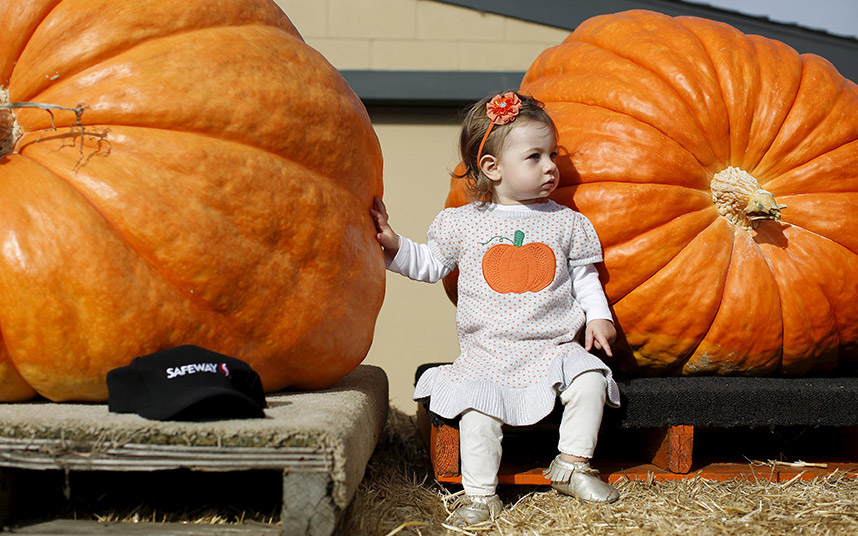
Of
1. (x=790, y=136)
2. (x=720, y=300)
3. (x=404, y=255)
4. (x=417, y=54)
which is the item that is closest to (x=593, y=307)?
(x=720, y=300)

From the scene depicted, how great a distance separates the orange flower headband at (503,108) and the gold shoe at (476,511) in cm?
113

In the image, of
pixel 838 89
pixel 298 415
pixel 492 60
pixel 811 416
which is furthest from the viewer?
pixel 492 60

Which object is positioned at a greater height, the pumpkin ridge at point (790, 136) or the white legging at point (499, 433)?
the pumpkin ridge at point (790, 136)

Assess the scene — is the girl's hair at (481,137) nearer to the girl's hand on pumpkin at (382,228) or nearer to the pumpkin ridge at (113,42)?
the girl's hand on pumpkin at (382,228)

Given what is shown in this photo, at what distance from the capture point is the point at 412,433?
9.04 feet

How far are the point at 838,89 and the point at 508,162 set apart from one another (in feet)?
3.55

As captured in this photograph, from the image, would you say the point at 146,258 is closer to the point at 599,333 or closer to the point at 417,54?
the point at 599,333

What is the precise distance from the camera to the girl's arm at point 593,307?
2037 mm

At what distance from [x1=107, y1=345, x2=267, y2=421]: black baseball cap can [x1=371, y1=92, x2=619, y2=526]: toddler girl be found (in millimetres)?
625

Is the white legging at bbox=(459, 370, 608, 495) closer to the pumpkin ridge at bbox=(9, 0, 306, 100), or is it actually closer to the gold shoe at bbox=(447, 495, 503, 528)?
the gold shoe at bbox=(447, 495, 503, 528)

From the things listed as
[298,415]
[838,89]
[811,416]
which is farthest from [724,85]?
[298,415]

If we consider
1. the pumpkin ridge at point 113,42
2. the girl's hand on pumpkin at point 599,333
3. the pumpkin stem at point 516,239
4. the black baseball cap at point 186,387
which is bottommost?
the girl's hand on pumpkin at point 599,333

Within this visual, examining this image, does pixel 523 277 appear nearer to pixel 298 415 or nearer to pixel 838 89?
pixel 298 415

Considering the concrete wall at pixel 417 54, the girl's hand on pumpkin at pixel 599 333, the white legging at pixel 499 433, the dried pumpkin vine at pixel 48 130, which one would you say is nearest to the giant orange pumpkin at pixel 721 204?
the girl's hand on pumpkin at pixel 599 333
